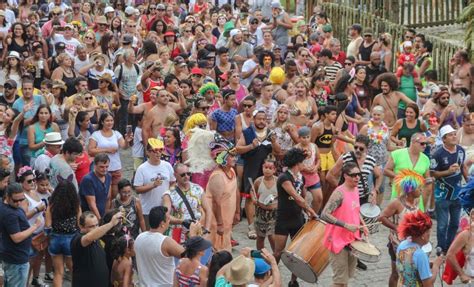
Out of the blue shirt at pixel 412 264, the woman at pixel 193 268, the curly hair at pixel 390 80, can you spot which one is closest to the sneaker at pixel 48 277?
the woman at pixel 193 268

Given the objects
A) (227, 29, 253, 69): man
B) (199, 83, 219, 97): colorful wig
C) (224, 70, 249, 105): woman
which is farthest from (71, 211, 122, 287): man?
(227, 29, 253, 69): man

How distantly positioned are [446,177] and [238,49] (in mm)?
7253

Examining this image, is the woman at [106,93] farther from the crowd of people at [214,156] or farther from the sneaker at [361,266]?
the sneaker at [361,266]

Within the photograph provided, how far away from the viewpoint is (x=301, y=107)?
15.4 meters

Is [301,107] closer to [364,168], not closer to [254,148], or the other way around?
[254,148]

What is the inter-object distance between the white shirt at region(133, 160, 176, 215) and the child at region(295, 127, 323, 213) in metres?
1.93

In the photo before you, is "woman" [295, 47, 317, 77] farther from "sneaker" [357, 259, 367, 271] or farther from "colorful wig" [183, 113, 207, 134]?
"sneaker" [357, 259, 367, 271]

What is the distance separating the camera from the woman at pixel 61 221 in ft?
38.2

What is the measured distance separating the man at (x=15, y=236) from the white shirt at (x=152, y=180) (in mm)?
1656

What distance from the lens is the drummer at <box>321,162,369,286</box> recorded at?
11523mm

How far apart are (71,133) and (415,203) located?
501cm

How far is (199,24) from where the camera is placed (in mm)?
21375

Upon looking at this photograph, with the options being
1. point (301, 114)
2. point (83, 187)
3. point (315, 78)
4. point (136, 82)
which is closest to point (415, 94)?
point (315, 78)

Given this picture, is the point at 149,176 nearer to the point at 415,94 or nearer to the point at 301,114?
the point at 301,114
